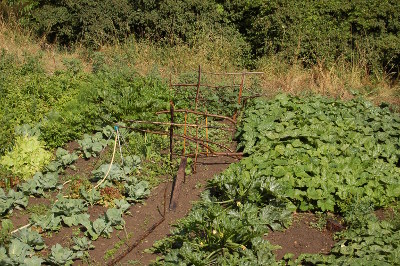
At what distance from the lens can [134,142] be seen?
302 inches

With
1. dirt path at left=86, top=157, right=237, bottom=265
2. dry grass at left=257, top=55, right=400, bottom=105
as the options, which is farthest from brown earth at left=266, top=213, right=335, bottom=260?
dry grass at left=257, top=55, right=400, bottom=105

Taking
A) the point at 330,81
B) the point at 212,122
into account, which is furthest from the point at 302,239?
the point at 330,81

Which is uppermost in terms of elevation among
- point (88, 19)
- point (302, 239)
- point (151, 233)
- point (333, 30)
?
point (333, 30)

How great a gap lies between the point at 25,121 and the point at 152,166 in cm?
220

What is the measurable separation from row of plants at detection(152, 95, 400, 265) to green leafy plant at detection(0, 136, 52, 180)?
2336 mm

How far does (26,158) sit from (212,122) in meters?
3.08

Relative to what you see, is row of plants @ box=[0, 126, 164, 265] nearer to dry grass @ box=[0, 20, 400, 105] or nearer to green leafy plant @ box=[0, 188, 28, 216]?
green leafy plant @ box=[0, 188, 28, 216]

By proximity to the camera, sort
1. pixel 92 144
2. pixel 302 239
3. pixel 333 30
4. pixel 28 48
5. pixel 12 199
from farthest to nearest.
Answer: pixel 28 48 → pixel 333 30 → pixel 92 144 → pixel 12 199 → pixel 302 239

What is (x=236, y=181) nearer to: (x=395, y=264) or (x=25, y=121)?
(x=395, y=264)

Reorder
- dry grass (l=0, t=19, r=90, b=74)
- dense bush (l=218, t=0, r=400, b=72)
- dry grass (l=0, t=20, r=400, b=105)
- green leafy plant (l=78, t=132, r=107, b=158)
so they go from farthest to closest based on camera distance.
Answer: dry grass (l=0, t=19, r=90, b=74) < dense bush (l=218, t=0, r=400, b=72) < dry grass (l=0, t=20, r=400, b=105) < green leafy plant (l=78, t=132, r=107, b=158)

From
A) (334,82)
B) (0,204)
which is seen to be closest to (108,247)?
(0,204)

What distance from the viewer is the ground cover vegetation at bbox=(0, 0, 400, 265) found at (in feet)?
18.5

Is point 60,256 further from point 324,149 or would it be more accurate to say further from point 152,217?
point 324,149

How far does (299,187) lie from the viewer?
21.0 ft
